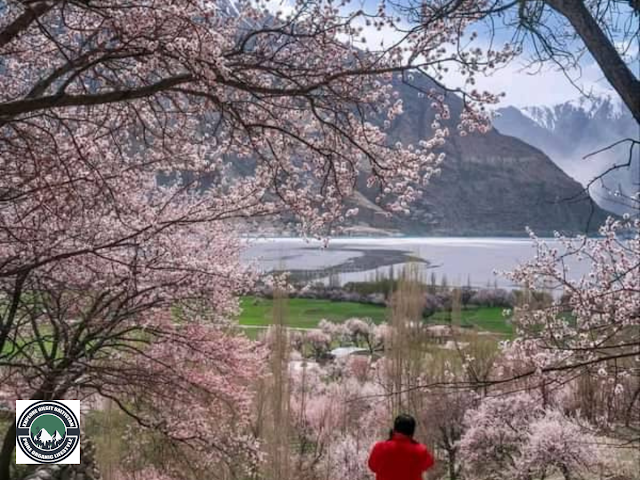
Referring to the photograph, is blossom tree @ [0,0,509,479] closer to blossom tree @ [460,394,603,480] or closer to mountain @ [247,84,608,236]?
blossom tree @ [460,394,603,480]

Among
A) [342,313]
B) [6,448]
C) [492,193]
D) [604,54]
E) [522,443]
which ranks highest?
[492,193]

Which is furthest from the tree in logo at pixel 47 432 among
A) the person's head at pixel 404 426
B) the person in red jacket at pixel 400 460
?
the person's head at pixel 404 426

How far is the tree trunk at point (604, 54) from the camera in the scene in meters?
1.75

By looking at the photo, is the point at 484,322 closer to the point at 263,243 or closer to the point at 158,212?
the point at 263,243

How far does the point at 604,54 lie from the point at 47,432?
3042 millimetres

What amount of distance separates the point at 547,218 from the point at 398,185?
330 ft

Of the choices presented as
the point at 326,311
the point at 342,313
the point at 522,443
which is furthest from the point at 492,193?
the point at 522,443

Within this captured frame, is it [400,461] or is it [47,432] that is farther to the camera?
[47,432]

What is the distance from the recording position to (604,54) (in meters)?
1.80

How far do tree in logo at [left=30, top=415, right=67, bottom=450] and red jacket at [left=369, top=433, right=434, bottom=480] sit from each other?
1613 millimetres

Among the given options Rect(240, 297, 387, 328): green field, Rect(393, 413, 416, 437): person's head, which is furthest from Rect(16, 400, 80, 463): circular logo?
Rect(240, 297, 387, 328): green field

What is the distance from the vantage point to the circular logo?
3.20 metres

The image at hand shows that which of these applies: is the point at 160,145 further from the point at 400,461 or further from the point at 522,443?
the point at 522,443

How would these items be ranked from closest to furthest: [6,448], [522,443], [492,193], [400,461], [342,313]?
[400,461] < [6,448] < [522,443] < [342,313] < [492,193]
